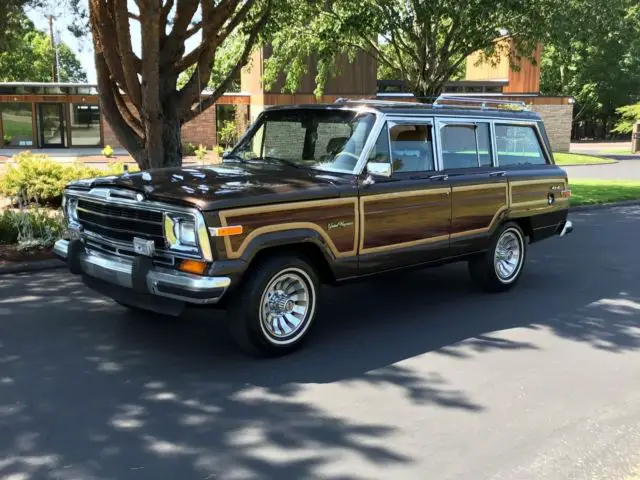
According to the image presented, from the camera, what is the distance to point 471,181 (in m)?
6.56

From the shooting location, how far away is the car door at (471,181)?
6430 mm

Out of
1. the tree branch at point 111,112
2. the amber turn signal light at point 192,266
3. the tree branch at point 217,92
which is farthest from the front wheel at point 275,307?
the tree branch at point 111,112

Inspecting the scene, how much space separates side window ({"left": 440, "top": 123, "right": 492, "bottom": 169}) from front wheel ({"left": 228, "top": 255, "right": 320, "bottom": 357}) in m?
2.18

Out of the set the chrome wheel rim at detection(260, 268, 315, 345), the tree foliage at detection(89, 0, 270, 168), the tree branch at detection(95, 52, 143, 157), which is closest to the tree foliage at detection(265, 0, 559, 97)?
the tree foliage at detection(89, 0, 270, 168)

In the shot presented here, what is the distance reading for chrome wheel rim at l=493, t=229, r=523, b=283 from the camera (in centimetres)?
728

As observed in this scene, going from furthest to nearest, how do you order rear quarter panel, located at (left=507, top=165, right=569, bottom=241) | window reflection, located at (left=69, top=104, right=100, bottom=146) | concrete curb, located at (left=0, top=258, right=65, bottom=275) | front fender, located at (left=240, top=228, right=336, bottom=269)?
window reflection, located at (left=69, top=104, right=100, bottom=146) < concrete curb, located at (left=0, top=258, right=65, bottom=275) < rear quarter panel, located at (left=507, top=165, right=569, bottom=241) < front fender, located at (left=240, top=228, right=336, bottom=269)

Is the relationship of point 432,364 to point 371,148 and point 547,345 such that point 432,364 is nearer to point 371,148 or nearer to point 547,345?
point 547,345

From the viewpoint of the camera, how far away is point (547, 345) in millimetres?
5523

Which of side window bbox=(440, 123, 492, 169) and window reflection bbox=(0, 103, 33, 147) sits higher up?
window reflection bbox=(0, 103, 33, 147)

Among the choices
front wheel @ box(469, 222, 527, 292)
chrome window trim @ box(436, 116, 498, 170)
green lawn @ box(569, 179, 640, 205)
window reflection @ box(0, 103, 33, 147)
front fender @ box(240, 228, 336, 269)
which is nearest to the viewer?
front fender @ box(240, 228, 336, 269)

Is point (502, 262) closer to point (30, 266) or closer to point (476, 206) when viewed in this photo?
point (476, 206)

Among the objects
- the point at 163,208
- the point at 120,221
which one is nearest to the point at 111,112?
the point at 120,221

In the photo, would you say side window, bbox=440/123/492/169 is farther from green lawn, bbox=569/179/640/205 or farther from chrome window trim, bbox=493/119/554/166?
green lawn, bbox=569/179/640/205

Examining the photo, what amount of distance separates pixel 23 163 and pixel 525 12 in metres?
11.8
